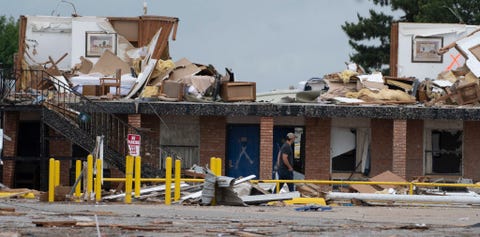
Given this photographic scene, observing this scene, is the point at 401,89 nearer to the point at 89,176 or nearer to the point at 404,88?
the point at 404,88

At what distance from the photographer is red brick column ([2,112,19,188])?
4584 cm

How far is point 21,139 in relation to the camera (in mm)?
47562

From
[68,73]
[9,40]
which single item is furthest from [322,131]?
[9,40]

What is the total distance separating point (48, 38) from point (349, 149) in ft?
41.0

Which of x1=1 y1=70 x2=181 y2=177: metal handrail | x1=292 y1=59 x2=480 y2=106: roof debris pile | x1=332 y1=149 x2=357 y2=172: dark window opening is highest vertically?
x1=292 y1=59 x2=480 y2=106: roof debris pile

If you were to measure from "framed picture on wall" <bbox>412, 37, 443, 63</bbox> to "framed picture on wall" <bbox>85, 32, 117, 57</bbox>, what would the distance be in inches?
428

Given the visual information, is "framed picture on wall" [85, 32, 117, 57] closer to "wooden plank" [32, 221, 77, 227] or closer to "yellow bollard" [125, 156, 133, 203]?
"yellow bollard" [125, 156, 133, 203]

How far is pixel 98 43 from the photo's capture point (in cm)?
5181

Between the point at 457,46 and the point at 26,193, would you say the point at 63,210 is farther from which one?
the point at 457,46

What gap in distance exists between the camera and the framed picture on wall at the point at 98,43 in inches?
2031

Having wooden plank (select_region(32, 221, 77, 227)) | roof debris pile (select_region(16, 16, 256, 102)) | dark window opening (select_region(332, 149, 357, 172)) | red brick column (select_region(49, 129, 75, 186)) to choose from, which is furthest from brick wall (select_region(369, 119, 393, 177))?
wooden plank (select_region(32, 221, 77, 227))

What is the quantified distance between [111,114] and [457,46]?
13.3 m

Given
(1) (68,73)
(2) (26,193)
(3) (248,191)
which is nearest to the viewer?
(3) (248,191)

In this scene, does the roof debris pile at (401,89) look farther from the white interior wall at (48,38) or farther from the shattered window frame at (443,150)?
the white interior wall at (48,38)
